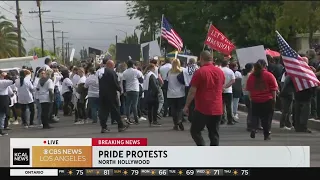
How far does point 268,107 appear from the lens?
7.35 m

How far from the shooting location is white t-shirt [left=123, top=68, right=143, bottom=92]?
945 cm

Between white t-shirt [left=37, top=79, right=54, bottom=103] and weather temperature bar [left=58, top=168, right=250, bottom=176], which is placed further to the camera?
white t-shirt [left=37, top=79, right=54, bottom=103]

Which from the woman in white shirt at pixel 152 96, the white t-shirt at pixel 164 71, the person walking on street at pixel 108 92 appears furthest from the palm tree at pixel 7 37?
the white t-shirt at pixel 164 71

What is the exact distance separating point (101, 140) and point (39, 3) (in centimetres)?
109

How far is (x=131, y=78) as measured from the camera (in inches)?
374

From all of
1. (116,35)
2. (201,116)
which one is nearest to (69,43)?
(116,35)

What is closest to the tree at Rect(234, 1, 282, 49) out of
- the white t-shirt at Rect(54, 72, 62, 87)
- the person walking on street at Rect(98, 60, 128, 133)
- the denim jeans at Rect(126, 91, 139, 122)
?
the person walking on street at Rect(98, 60, 128, 133)

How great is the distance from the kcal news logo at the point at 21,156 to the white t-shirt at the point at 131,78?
554 centimetres

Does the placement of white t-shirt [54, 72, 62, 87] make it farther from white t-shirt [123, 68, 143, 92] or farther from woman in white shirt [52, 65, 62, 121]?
white t-shirt [123, 68, 143, 92]

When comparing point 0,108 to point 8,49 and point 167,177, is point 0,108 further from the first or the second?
point 167,177

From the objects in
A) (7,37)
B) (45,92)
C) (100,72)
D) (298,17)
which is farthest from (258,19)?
(45,92)

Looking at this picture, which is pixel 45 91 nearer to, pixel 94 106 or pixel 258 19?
pixel 94 106

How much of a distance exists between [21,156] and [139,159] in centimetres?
84

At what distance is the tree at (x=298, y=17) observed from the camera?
9.45 feet
